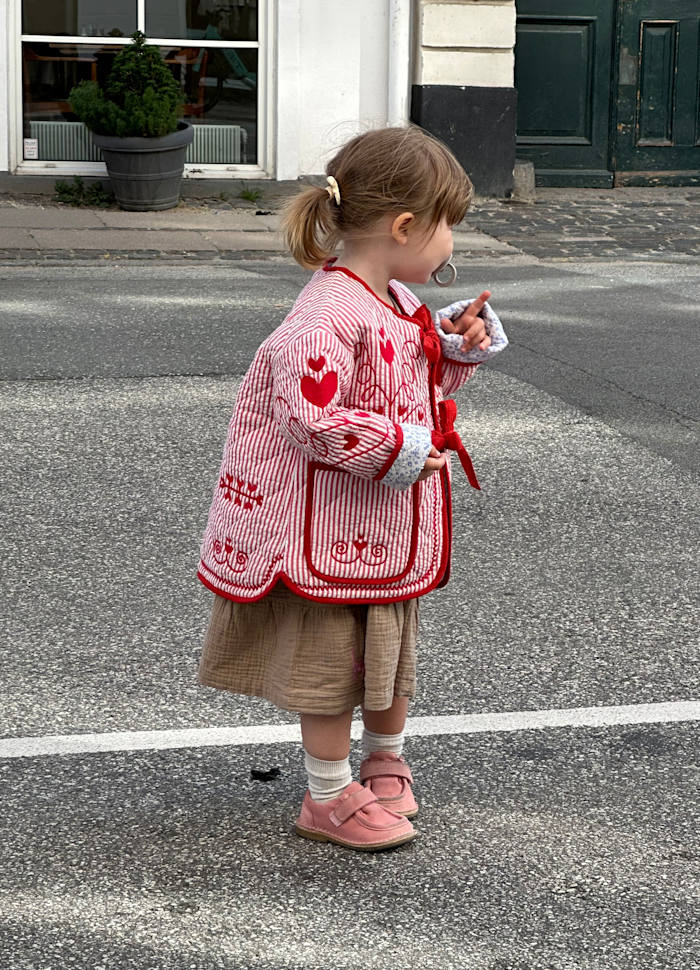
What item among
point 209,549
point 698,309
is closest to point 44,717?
point 209,549

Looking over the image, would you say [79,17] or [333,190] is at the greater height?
[79,17]

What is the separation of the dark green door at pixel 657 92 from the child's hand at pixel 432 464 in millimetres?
13555

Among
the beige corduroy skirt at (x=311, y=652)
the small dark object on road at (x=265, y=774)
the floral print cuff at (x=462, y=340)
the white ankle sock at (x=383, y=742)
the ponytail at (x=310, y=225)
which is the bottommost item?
the small dark object on road at (x=265, y=774)

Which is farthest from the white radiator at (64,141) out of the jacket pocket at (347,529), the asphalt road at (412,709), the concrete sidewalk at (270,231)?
the jacket pocket at (347,529)

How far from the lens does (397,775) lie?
3051 millimetres

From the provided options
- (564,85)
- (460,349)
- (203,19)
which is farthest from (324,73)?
(460,349)

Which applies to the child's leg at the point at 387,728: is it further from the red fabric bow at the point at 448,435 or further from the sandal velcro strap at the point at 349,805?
the red fabric bow at the point at 448,435

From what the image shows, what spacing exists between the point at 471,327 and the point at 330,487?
16.9 inches

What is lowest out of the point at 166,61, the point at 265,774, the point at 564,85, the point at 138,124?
the point at 265,774

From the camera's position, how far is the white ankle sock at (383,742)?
3.04 meters

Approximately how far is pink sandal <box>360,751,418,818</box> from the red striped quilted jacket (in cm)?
40

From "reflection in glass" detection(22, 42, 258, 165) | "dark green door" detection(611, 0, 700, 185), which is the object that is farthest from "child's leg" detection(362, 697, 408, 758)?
"dark green door" detection(611, 0, 700, 185)

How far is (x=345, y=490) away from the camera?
9.16 feet

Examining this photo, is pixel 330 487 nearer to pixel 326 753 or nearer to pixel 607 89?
pixel 326 753
